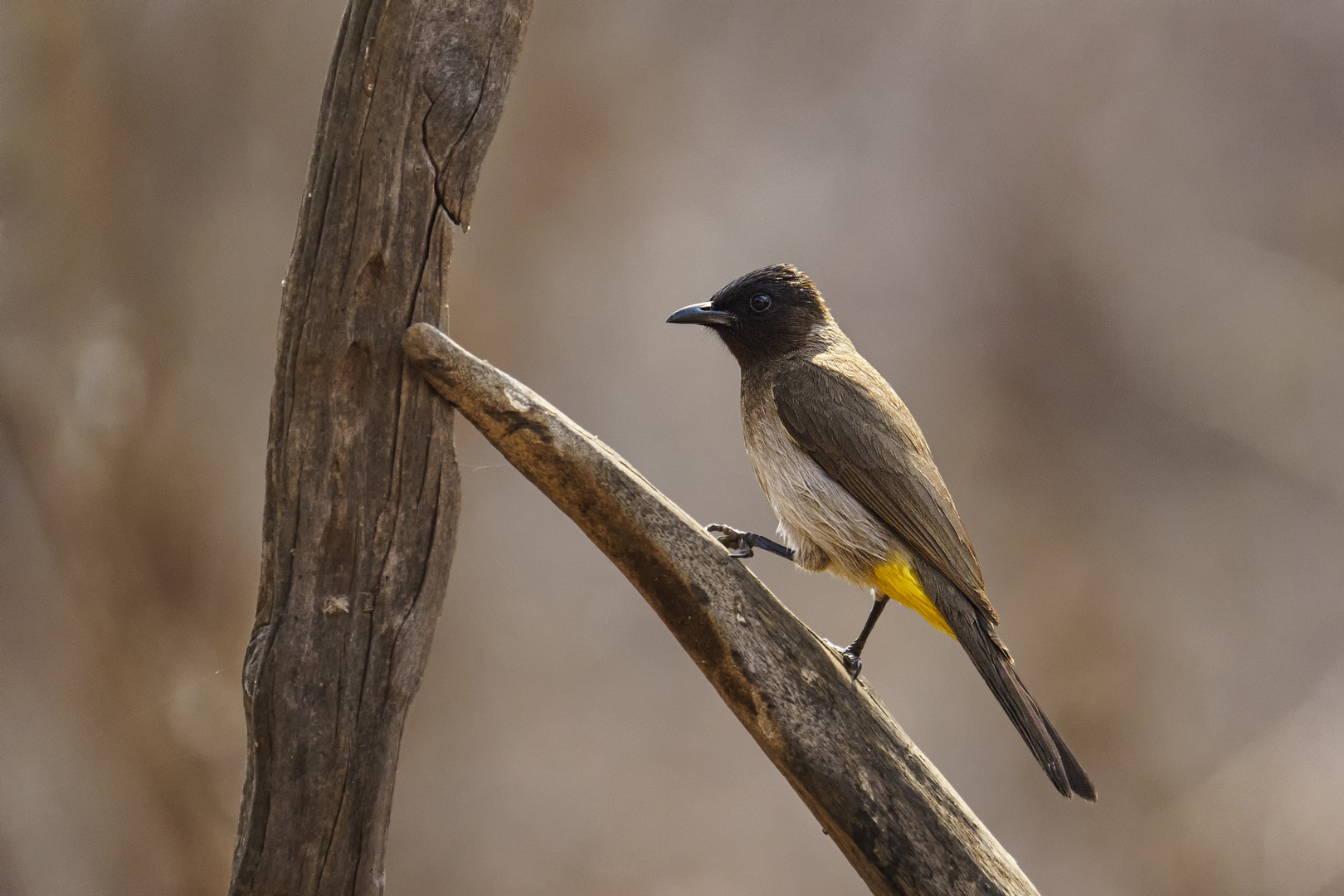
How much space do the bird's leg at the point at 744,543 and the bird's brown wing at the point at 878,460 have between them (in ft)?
0.87

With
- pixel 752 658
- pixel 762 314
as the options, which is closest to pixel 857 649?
pixel 752 658

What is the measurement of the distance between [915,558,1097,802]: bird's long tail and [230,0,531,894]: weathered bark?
142 centimetres

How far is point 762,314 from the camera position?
Result: 2805mm

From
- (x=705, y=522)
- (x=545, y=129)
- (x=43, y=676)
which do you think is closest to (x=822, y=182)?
(x=545, y=129)

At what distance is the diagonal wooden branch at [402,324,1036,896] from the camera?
233 centimetres

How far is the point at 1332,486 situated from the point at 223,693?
5.64 metres

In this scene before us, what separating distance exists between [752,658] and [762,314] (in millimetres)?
1045

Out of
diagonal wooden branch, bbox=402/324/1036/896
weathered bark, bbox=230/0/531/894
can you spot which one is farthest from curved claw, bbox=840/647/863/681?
weathered bark, bbox=230/0/531/894

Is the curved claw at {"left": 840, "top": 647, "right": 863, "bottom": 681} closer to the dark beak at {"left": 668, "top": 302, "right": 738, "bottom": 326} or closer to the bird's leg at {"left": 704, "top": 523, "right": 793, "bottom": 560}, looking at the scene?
the bird's leg at {"left": 704, "top": 523, "right": 793, "bottom": 560}

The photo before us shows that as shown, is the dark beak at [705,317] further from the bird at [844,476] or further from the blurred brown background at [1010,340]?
the blurred brown background at [1010,340]

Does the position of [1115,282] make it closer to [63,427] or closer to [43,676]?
[63,427]

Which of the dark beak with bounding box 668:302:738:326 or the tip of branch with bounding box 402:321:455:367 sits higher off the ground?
the dark beak with bounding box 668:302:738:326

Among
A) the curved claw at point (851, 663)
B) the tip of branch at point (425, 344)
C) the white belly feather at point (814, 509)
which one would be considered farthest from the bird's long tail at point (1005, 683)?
the tip of branch at point (425, 344)

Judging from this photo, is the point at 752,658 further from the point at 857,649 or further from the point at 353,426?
the point at 353,426
